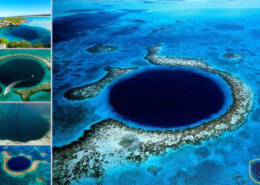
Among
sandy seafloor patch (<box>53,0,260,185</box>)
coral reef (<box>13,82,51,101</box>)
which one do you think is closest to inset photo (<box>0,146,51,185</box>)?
sandy seafloor patch (<box>53,0,260,185</box>)

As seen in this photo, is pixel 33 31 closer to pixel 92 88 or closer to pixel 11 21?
pixel 11 21

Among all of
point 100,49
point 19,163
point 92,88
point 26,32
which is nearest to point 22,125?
point 19,163

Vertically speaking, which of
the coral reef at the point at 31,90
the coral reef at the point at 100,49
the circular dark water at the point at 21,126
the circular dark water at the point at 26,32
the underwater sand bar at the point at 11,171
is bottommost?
the underwater sand bar at the point at 11,171

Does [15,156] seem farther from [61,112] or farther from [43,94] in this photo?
[61,112]

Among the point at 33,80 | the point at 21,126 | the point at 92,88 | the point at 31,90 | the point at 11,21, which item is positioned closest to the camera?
the point at 11,21

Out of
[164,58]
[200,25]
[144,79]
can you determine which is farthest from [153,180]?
[200,25]

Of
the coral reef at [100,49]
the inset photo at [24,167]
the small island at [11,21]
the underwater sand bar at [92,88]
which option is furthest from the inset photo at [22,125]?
the coral reef at [100,49]

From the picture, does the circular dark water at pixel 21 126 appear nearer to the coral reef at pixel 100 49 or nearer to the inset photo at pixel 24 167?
the inset photo at pixel 24 167
